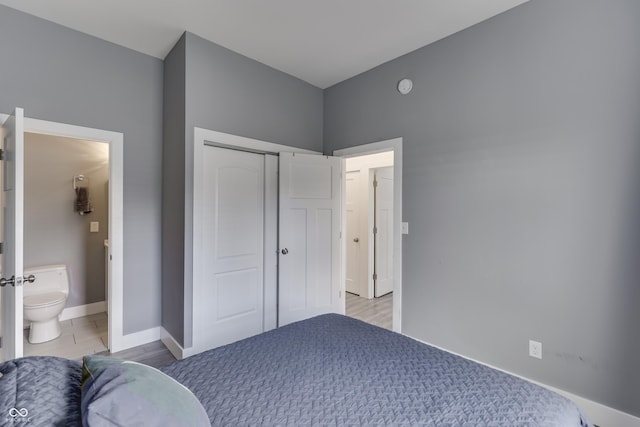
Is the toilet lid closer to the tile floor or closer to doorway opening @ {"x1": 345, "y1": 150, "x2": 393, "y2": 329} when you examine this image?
the tile floor

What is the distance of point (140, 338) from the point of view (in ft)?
9.02

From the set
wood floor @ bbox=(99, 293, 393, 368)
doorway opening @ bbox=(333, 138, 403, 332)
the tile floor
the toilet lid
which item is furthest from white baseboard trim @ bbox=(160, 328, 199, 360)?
doorway opening @ bbox=(333, 138, 403, 332)

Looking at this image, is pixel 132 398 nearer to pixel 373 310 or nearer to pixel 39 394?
pixel 39 394

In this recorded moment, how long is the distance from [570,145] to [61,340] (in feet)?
14.8

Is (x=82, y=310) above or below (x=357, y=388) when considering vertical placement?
below

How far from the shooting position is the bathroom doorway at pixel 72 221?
309 centimetres

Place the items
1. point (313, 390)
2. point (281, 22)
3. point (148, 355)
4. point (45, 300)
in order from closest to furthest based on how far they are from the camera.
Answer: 1. point (313, 390)
2. point (281, 22)
3. point (148, 355)
4. point (45, 300)

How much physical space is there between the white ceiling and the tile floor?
277 cm

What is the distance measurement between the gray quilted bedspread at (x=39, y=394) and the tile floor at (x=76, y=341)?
6.94 feet

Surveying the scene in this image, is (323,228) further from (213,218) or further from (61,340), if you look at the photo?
(61,340)

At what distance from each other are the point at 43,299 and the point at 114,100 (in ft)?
6.51

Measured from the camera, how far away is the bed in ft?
2.56

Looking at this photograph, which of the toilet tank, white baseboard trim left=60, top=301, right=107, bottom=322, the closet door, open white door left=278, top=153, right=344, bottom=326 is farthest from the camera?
white baseboard trim left=60, top=301, right=107, bottom=322

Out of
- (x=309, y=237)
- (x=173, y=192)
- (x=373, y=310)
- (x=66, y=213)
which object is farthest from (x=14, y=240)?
(x=373, y=310)
